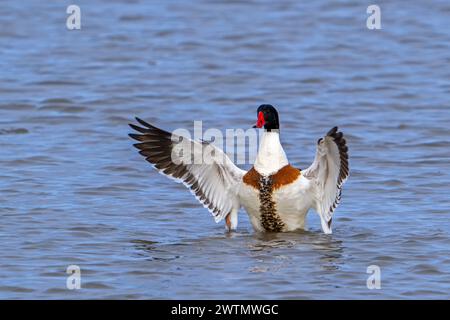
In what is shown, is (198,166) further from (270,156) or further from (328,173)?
(328,173)

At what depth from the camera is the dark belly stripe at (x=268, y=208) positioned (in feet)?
36.0

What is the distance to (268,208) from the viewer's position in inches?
438

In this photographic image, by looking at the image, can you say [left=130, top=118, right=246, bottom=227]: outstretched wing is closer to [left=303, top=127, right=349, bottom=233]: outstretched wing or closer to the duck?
the duck

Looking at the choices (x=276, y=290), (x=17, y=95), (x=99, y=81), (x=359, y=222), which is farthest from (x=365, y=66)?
(x=276, y=290)

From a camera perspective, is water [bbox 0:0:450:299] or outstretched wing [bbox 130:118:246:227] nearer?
water [bbox 0:0:450:299]

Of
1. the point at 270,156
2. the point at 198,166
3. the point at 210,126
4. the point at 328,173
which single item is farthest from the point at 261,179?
the point at 210,126

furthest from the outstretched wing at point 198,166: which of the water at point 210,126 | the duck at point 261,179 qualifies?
the water at point 210,126

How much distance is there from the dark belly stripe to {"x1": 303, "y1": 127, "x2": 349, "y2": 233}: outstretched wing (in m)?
0.39

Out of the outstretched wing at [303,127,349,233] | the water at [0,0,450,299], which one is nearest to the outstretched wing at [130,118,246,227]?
the water at [0,0,450,299]

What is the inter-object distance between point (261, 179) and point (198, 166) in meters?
0.78

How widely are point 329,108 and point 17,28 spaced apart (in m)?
8.03

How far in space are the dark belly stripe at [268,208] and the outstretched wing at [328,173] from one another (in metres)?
0.39

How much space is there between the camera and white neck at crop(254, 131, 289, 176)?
11.0 metres

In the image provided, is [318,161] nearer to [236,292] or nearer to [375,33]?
[236,292]
